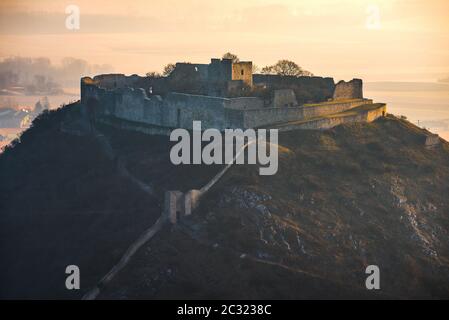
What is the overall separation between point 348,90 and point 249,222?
23.9m

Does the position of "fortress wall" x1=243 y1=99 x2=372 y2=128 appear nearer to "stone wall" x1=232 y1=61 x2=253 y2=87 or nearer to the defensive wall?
the defensive wall

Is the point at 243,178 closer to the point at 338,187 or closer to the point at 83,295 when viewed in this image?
the point at 338,187

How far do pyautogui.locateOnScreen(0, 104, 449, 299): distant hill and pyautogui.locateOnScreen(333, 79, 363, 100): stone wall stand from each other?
14.3 feet

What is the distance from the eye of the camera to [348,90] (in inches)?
2921

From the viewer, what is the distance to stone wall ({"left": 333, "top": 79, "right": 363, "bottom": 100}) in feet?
238

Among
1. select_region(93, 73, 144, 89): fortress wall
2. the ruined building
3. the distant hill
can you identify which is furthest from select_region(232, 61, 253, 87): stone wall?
select_region(93, 73, 144, 89): fortress wall

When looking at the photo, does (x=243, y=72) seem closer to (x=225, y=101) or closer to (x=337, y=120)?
(x=225, y=101)

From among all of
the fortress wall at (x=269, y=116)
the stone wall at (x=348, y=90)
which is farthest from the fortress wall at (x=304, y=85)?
the fortress wall at (x=269, y=116)

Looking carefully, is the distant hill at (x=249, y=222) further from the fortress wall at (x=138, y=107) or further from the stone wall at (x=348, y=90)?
the stone wall at (x=348, y=90)

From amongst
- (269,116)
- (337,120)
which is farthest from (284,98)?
(337,120)

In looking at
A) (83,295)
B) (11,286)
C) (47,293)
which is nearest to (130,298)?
(83,295)

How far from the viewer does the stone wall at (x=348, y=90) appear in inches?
2862

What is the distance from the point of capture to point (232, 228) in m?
53.2

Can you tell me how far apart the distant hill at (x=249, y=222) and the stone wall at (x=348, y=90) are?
4363 millimetres
